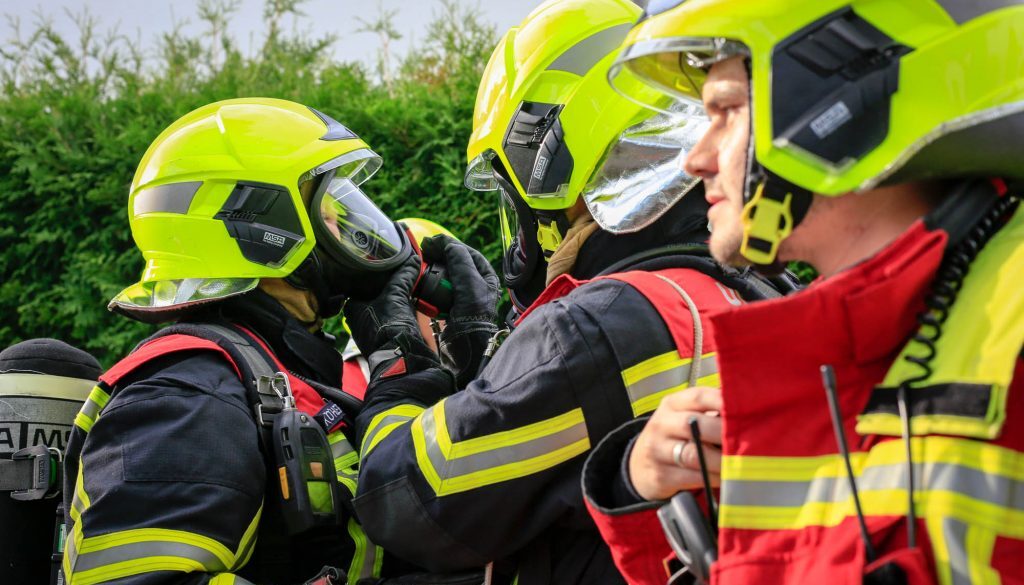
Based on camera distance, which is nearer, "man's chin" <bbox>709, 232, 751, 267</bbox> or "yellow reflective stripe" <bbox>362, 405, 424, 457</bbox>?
"man's chin" <bbox>709, 232, 751, 267</bbox>

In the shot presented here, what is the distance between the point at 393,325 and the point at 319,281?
0.96 ft

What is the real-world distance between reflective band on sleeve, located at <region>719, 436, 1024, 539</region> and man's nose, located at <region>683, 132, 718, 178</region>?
1.77ft

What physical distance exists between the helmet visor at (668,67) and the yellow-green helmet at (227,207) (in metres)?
1.04

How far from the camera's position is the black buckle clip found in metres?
3.03

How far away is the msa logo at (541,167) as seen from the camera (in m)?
2.76

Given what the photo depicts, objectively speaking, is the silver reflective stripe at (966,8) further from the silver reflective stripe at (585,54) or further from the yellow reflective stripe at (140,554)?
the yellow reflective stripe at (140,554)

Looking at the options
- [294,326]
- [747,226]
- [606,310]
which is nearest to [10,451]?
[294,326]

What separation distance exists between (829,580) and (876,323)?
347mm

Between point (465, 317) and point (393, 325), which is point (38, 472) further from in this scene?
point (465, 317)

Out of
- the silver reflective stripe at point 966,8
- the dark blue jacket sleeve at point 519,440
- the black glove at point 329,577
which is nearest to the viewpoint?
Result: the silver reflective stripe at point 966,8

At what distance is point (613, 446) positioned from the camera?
1857mm

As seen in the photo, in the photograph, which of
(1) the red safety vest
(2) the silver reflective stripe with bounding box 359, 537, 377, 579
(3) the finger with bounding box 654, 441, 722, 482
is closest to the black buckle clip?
(2) the silver reflective stripe with bounding box 359, 537, 377, 579

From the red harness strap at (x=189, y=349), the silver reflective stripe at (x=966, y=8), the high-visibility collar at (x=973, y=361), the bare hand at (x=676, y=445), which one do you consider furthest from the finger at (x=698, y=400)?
the red harness strap at (x=189, y=349)

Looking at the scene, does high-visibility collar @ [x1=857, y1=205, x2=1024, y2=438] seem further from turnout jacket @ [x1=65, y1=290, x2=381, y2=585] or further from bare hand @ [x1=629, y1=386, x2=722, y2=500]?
turnout jacket @ [x1=65, y1=290, x2=381, y2=585]
